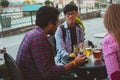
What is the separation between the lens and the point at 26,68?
6.85 ft

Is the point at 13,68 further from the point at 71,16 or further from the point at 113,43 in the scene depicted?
the point at 71,16

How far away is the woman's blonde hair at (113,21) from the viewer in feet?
6.13

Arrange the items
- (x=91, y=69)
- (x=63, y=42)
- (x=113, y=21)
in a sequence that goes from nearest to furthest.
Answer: (x=113, y=21)
(x=91, y=69)
(x=63, y=42)

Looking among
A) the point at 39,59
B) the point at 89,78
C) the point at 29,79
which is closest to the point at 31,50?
the point at 39,59

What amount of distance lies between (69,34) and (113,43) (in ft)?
4.69

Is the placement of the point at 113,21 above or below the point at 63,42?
above

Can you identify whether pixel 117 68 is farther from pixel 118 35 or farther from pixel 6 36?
pixel 6 36

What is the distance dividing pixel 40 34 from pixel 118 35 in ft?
1.80

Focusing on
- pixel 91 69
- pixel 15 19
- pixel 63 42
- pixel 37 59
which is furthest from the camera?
pixel 15 19

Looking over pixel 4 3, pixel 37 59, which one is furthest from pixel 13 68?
pixel 4 3

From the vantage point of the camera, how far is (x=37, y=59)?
1.98m

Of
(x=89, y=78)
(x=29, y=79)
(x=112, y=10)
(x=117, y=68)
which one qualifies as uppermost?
(x=112, y=10)

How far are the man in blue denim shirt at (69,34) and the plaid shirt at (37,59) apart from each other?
102cm

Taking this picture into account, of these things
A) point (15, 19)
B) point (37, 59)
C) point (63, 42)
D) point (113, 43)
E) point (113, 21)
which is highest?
point (113, 21)
